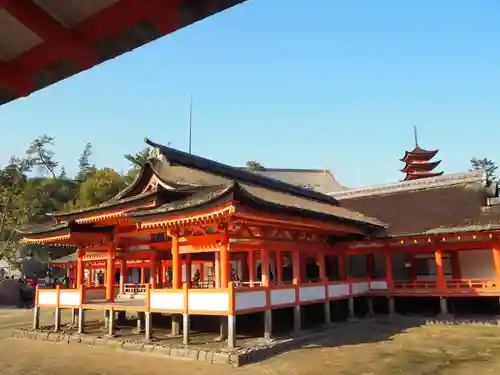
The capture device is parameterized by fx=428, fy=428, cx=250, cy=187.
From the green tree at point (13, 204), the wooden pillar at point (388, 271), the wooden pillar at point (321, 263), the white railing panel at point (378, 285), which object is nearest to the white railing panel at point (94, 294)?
the wooden pillar at point (321, 263)

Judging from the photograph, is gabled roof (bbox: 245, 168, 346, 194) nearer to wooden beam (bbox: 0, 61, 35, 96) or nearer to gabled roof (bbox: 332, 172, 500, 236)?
gabled roof (bbox: 332, 172, 500, 236)

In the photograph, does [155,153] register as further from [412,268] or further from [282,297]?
[412,268]

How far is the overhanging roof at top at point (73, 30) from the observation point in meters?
2.92

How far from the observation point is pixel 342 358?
13188 mm

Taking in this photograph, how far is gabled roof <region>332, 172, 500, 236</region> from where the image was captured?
66.7 ft

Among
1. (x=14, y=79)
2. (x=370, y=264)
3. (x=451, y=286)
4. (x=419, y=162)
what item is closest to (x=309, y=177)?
(x=419, y=162)

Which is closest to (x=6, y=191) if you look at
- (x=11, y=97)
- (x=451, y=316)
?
(x=451, y=316)

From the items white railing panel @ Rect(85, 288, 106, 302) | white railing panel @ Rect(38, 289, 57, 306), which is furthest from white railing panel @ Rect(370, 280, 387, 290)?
white railing panel @ Rect(38, 289, 57, 306)

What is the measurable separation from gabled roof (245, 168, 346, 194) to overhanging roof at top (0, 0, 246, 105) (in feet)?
188

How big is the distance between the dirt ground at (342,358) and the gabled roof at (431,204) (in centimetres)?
477

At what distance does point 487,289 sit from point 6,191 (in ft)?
147

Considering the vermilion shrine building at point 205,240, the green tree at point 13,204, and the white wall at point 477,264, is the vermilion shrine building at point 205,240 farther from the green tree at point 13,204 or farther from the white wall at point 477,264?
the green tree at point 13,204

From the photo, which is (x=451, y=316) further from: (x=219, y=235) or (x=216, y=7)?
(x=216, y=7)

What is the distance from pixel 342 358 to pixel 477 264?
11.5 meters
